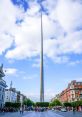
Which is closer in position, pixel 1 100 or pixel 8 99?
pixel 1 100

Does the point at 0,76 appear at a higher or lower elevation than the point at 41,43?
lower

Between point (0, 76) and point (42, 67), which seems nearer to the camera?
point (0, 76)

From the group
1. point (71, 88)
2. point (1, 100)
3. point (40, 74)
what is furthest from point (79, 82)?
point (1, 100)

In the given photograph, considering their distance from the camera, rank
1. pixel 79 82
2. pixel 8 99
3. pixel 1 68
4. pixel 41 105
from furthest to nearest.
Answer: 1. pixel 8 99
2. pixel 79 82
3. pixel 41 105
4. pixel 1 68

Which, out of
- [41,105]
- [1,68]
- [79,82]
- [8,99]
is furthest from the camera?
[8,99]

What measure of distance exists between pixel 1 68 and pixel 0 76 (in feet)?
12.2

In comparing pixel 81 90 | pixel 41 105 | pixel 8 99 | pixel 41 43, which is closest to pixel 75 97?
pixel 81 90

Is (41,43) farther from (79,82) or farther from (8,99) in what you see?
(8,99)

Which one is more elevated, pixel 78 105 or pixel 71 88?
pixel 71 88

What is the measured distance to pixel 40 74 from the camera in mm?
167125

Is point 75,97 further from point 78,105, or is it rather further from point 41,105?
point 78,105

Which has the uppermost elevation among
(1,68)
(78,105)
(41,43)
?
(41,43)

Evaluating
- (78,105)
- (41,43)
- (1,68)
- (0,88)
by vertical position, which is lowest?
(78,105)

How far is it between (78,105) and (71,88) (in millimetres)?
44587
